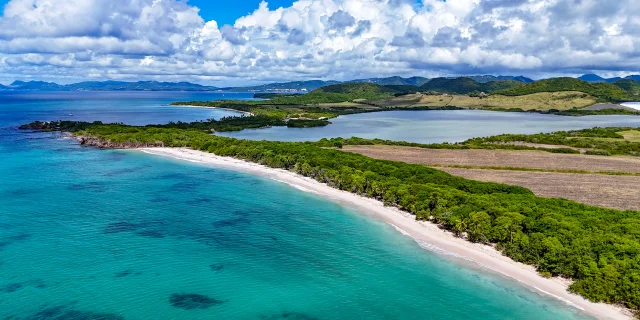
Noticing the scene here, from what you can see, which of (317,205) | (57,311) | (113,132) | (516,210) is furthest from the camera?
(113,132)

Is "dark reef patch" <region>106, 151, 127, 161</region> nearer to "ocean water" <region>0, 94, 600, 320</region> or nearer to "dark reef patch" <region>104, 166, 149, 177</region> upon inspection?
"dark reef patch" <region>104, 166, 149, 177</region>

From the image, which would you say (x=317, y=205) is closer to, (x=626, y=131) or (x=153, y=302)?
(x=153, y=302)

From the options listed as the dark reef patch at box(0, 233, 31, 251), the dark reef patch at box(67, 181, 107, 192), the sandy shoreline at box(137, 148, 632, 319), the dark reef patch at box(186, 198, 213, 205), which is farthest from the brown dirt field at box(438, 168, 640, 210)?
the dark reef patch at box(0, 233, 31, 251)

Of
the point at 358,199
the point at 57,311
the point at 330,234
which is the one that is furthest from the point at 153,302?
the point at 358,199

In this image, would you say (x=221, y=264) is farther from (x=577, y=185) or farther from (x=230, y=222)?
(x=577, y=185)

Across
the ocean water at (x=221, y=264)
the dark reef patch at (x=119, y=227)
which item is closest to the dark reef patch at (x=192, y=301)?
the ocean water at (x=221, y=264)

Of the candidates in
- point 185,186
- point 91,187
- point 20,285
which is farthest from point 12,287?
point 185,186

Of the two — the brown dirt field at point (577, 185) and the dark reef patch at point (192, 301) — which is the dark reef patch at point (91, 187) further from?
the brown dirt field at point (577, 185)
